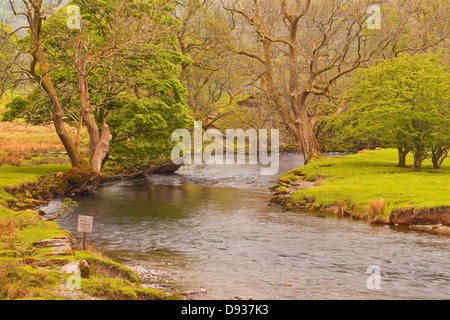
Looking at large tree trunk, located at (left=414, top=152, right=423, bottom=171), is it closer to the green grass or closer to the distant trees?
the distant trees


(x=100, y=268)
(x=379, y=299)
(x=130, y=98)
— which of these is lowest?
(x=379, y=299)

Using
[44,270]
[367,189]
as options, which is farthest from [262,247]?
[367,189]

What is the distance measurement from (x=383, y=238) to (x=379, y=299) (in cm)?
761

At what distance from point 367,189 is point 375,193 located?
3.93 ft

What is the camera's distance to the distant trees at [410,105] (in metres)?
29.8

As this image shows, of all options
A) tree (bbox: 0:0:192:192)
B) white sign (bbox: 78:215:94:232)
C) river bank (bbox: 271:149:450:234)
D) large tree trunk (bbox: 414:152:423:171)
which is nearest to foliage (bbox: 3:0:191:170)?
tree (bbox: 0:0:192:192)

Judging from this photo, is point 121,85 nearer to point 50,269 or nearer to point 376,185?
point 376,185

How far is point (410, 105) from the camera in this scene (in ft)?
99.0

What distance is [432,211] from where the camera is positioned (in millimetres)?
21312

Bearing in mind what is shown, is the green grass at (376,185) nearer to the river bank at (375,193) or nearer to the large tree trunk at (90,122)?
the river bank at (375,193)

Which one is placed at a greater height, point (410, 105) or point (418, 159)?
point (410, 105)
